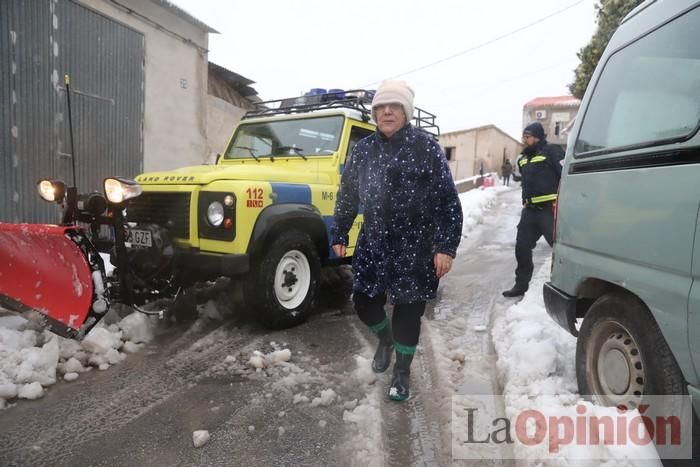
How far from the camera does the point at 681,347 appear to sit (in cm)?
156

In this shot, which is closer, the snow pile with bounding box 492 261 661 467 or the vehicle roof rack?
the snow pile with bounding box 492 261 661 467

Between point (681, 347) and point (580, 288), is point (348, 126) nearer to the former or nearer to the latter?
point (580, 288)

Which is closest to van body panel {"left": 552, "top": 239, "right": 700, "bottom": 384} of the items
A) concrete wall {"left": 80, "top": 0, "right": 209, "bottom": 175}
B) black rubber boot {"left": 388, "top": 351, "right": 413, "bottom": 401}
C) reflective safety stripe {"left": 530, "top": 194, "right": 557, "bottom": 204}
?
black rubber boot {"left": 388, "top": 351, "right": 413, "bottom": 401}

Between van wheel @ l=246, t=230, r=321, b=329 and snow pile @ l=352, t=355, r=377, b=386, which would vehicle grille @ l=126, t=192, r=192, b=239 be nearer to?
van wheel @ l=246, t=230, r=321, b=329

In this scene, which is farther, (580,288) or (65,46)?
(65,46)

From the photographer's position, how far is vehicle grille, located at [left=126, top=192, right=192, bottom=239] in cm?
352

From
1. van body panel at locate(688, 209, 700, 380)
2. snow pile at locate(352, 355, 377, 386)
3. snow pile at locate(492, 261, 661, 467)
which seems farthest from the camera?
snow pile at locate(352, 355, 377, 386)

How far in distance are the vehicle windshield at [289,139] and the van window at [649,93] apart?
2612mm

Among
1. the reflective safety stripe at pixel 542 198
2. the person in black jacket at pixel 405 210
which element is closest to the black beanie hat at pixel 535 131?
the reflective safety stripe at pixel 542 198

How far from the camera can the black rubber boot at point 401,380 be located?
2.64 metres

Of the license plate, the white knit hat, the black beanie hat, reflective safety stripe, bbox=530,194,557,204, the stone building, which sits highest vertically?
the stone building

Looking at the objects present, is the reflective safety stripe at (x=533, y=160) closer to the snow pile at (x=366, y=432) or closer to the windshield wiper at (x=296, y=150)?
the windshield wiper at (x=296, y=150)

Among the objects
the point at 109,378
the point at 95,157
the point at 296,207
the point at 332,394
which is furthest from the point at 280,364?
the point at 95,157

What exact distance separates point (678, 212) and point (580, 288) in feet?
2.87
